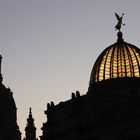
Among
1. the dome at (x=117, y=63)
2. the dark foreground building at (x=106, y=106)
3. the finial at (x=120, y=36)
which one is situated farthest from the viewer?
the finial at (x=120, y=36)

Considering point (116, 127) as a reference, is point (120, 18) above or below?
above

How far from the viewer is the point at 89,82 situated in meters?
67.8

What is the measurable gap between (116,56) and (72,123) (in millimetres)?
12863

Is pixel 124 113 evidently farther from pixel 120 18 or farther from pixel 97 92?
pixel 120 18

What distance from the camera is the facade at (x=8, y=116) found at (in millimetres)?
81250

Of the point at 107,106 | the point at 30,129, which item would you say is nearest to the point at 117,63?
the point at 107,106

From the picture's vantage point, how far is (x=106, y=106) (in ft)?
189

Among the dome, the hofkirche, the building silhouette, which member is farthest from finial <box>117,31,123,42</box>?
the building silhouette

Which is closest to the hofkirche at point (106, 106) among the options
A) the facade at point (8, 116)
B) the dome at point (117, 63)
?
the dome at point (117, 63)

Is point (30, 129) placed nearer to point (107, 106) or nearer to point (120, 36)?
point (120, 36)

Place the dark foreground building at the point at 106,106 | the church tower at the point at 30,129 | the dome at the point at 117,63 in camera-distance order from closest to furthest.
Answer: the dark foreground building at the point at 106,106 < the dome at the point at 117,63 < the church tower at the point at 30,129

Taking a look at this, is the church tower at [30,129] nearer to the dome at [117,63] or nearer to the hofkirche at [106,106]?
the hofkirche at [106,106]

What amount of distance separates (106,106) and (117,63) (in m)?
8.88

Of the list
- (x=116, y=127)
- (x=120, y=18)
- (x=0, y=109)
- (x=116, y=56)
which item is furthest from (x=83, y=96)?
(x=0, y=109)
